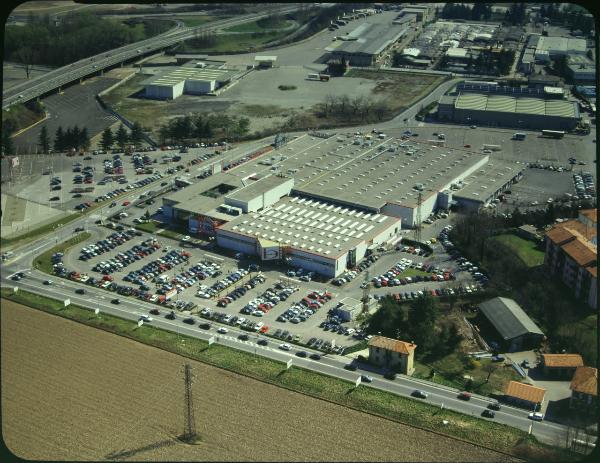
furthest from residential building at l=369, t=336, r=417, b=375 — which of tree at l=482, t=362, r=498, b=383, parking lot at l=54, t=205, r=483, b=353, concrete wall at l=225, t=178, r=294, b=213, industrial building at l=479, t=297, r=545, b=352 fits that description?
concrete wall at l=225, t=178, r=294, b=213

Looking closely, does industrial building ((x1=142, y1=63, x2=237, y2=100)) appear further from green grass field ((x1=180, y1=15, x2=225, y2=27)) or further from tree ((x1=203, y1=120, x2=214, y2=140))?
green grass field ((x1=180, y1=15, x2=225, y2=27))

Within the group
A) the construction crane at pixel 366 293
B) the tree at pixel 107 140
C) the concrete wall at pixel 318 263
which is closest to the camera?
the construction crane at pixel 366 293

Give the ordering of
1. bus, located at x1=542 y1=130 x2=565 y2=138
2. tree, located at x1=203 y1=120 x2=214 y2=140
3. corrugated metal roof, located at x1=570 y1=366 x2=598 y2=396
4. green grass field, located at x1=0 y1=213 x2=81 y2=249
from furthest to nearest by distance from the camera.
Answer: bus, located at x1=542 y1=130 x2=565 y2=138
tree, located at x1=203 y1=120 x2=214 y2=140
green grass field, located at x1=0 y1=213 x2=81 y2=249
corrugated metal roof, located at x1=570 y1=366 x2=598 y2=396

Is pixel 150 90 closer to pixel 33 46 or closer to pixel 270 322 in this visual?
pixel 33 46

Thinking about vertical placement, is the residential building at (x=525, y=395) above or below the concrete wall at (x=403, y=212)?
below

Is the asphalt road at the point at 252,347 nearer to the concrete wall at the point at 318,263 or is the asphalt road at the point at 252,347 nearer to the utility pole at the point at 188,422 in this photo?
the utility pole at the point at 188,422

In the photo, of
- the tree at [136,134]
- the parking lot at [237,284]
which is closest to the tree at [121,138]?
the tree at [136,134]

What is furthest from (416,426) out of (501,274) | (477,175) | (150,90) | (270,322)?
(150,90)

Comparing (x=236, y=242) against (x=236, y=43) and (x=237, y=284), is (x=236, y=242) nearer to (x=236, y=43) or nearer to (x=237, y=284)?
(x=237, y=284)
